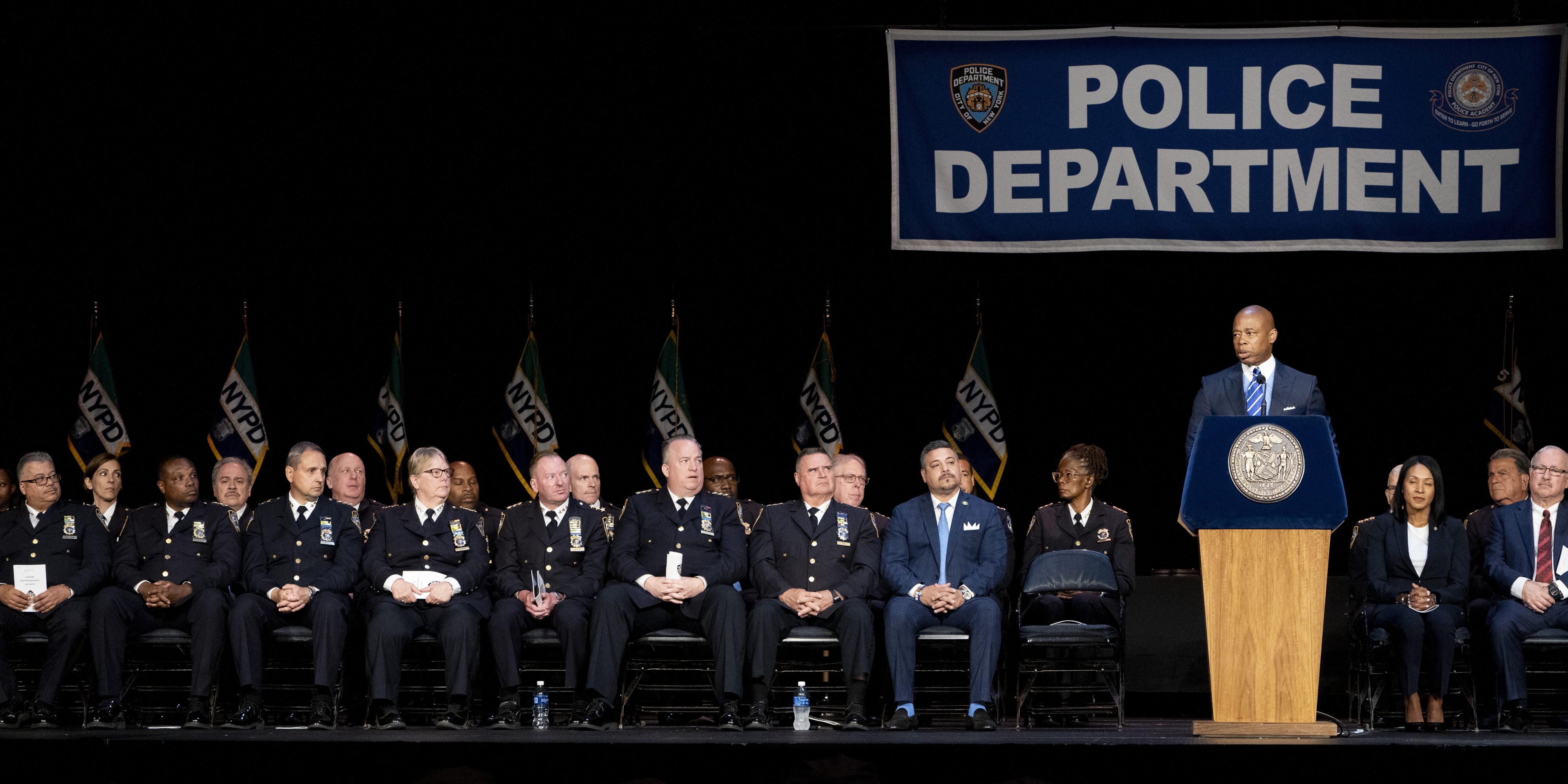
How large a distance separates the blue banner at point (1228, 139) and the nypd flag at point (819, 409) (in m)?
4.04

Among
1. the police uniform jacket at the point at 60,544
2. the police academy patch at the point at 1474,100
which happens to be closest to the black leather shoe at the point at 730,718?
the police uniform jacket at the point at 60,544

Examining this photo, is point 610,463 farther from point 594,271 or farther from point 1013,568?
point 1013,568

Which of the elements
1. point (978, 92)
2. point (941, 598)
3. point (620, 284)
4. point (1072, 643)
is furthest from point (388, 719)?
point (620, 284)

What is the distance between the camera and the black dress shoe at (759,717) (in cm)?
598

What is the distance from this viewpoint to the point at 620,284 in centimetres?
1159

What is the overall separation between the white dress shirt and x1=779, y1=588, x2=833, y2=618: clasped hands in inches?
115

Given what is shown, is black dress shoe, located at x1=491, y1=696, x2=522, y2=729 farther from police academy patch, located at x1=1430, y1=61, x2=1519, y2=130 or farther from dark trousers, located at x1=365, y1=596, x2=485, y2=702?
police academy patch, located at x1=1430, y1=61, x2=1519, y2=130

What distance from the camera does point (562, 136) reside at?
10.1 meters

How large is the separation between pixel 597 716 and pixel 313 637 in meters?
1.34

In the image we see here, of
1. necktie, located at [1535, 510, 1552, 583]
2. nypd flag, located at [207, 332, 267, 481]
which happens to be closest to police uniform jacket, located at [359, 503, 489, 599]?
nypd flag, located at [207, 332, 267, 481]

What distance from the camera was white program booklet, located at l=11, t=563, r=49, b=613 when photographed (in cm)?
664

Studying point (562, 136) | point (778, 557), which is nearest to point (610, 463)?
point (562, 136)

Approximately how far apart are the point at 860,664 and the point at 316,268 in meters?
6.91

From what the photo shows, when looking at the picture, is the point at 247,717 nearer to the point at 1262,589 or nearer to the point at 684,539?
the point at 684,539
